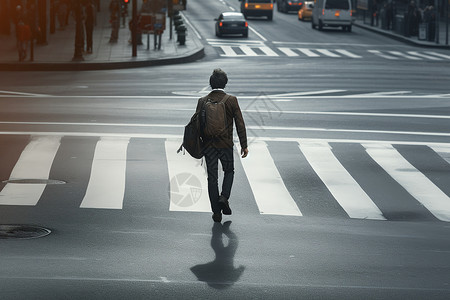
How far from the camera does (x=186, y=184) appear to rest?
1329cm

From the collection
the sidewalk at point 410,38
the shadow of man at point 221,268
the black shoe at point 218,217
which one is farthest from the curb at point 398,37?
the shadow of man at point 221,268

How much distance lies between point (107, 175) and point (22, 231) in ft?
11.5

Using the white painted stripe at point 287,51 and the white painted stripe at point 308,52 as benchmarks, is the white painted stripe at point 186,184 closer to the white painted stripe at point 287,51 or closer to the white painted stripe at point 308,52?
the white painted stripe at point 308,52

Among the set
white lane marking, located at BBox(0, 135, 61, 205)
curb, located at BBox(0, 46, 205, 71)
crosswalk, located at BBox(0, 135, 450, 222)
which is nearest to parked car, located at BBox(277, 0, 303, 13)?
curb, located at BBox(0, 46, 205, 71)

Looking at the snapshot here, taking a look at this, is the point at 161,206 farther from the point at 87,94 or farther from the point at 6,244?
the point at 87,94

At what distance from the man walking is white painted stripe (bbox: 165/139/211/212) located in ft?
2.65

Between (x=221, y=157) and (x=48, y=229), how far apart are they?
2.04m

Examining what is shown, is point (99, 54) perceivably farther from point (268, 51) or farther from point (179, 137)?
point (179, 137)

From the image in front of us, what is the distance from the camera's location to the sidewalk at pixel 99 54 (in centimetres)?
3281

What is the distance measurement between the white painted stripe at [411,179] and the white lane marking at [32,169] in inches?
192

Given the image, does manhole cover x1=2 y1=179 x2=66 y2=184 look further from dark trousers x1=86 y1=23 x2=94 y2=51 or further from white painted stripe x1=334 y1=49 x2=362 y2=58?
white painted stripe x1=334 y1=49 x2=362 y2=58

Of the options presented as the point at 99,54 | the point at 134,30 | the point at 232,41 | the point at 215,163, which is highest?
the point at 215,163

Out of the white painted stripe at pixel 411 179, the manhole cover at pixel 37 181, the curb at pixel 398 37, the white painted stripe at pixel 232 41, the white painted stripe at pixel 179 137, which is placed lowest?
the white painted stripe at pixel 232 41

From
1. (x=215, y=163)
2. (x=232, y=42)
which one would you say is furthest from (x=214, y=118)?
(x=232, y=42)
